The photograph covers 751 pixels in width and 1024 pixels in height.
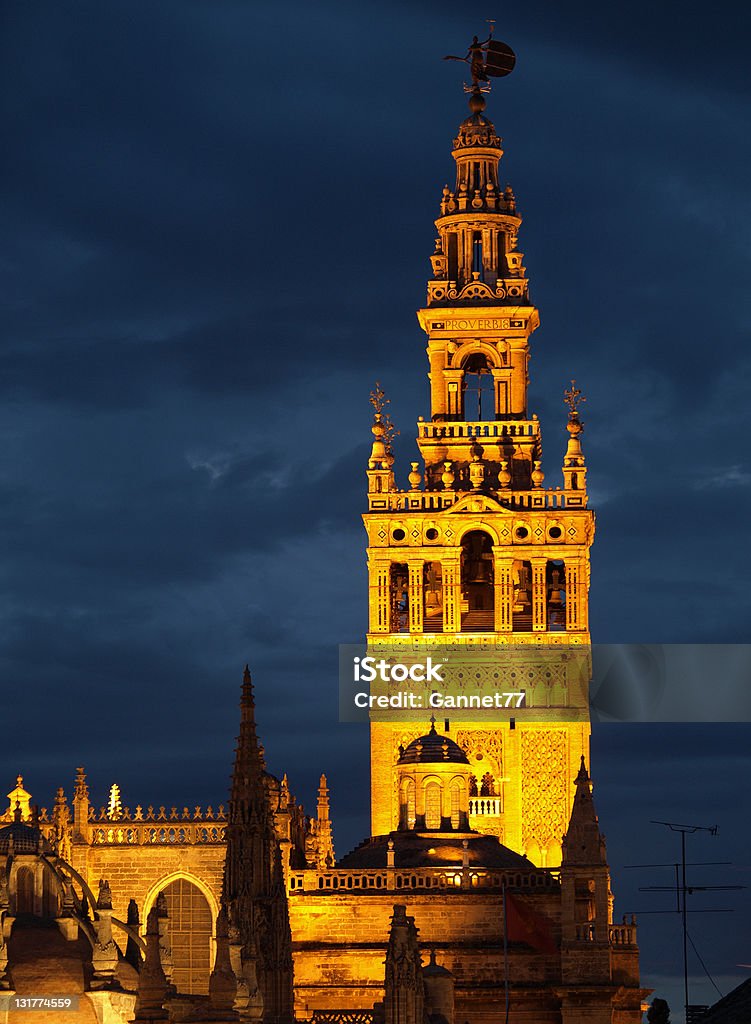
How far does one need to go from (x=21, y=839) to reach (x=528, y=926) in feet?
82.5

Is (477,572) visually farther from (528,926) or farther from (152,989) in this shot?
(152,989)

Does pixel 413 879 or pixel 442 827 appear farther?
pixel 442 827

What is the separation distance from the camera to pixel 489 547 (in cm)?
13938

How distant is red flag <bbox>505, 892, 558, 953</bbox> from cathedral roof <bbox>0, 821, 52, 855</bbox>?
903 inches

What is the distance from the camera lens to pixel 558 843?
13212cm

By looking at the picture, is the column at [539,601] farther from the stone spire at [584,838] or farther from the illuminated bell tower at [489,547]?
the stone spire at [584,838]

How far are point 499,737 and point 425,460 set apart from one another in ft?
45.2

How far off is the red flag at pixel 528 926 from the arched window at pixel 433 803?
8.48m

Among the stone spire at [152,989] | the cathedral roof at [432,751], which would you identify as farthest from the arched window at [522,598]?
the stone spire at [152,989]

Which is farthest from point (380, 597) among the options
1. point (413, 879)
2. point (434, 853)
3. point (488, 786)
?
point (413, 879)

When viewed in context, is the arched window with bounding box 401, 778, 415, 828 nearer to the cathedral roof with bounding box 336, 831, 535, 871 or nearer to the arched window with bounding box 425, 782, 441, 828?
the arched window with bounding box 425, 782, 441, 828

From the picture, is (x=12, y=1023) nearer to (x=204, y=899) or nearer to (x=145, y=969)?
(x=145, y=969)

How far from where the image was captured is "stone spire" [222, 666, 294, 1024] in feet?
342

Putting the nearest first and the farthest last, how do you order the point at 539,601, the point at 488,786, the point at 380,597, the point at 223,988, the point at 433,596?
the point at 223,988 < the point at 488,786 < the point at 539,601 < the point at 380,597 < the point at 433,596
